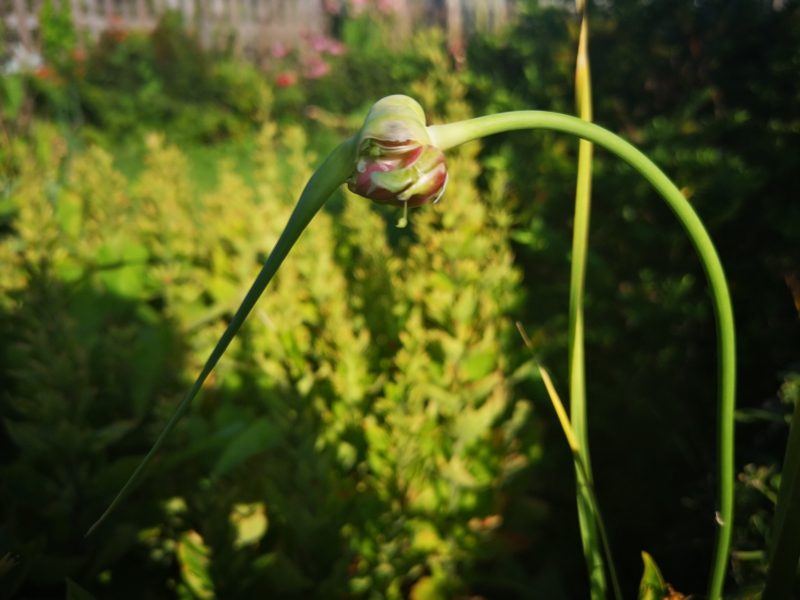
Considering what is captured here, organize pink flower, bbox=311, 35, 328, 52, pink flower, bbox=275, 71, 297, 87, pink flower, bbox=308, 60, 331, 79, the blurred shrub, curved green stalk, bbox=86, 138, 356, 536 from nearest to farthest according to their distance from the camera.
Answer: curved green stalk, bbox=86, 138, 356, 536 < the blurred shrub < pink flower, bbox=275, 71, 297, 87 < pink flower, bbox=308, 60, 331, 79 < pink flower, bbox=311, 35, 328, 52

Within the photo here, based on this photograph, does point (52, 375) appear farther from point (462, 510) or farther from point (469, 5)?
point (469, 5)

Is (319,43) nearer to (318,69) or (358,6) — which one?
(318,69)

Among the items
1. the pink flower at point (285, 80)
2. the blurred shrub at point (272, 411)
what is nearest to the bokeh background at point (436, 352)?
the blurred shrub at point (272, 411)

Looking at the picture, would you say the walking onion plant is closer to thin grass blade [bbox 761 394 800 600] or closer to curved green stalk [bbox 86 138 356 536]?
curved green stalk [bbox 86 138 356 536]

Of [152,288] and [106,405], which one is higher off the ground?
[152,288]

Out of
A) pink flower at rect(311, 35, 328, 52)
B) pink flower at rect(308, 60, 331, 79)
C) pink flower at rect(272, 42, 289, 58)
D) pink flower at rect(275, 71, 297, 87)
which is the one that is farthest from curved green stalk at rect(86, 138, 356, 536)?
pink flower at rect(272, 42, 289, 58)

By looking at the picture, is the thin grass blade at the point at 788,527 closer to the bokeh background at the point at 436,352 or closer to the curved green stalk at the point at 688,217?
the curved green stalk at the point at 688,217

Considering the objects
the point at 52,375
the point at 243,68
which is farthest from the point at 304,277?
the point at 243,68
